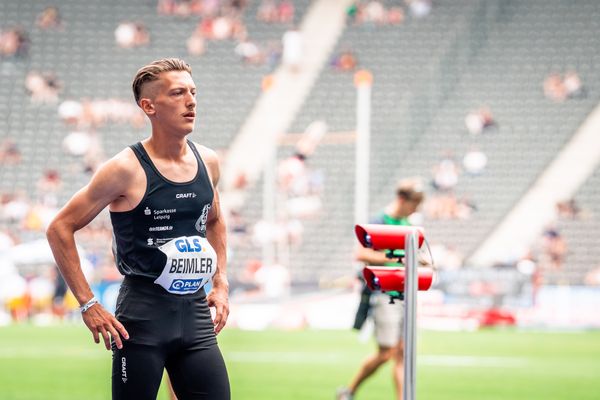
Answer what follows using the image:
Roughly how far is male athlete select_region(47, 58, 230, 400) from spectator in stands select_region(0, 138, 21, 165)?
84.3 ft

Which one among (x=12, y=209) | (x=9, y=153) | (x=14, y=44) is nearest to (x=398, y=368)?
(x=12, y=209)

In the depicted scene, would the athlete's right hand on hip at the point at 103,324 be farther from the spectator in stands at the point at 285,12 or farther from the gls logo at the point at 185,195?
the spectator in stands at the point at 285,12

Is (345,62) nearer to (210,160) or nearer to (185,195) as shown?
(210,160)

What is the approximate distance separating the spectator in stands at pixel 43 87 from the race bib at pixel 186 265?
26.7 m

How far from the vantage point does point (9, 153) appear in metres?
30.2

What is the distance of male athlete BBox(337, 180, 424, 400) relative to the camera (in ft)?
31.9

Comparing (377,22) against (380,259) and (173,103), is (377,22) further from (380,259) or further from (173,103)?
(173,103)

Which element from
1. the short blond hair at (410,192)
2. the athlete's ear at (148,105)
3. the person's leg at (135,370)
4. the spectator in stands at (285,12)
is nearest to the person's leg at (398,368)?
the short blond hair at (410,192)

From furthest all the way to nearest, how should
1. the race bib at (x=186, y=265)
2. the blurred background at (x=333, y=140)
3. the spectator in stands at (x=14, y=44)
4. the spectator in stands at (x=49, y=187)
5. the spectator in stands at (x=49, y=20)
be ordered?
the spectator in stands at (x=49, y=20) < the spectator in stands at (x=14, y=44) < the spectator in stands at (x=49, y=187) < the blurred background at (x=333, y=140) < the race bib at (x=186, y=265)

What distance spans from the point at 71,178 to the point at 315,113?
6.39 m

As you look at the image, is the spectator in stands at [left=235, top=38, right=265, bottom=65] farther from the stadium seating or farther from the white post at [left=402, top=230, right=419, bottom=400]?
the white post at [left=402, top=230, right=419, bottom=400]

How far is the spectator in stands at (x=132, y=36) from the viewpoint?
3212cm

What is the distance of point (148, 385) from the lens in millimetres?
5113

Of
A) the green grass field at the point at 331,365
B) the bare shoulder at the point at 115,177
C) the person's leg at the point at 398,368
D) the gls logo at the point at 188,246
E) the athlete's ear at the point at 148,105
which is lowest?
the green grass field at the point at 331,365
